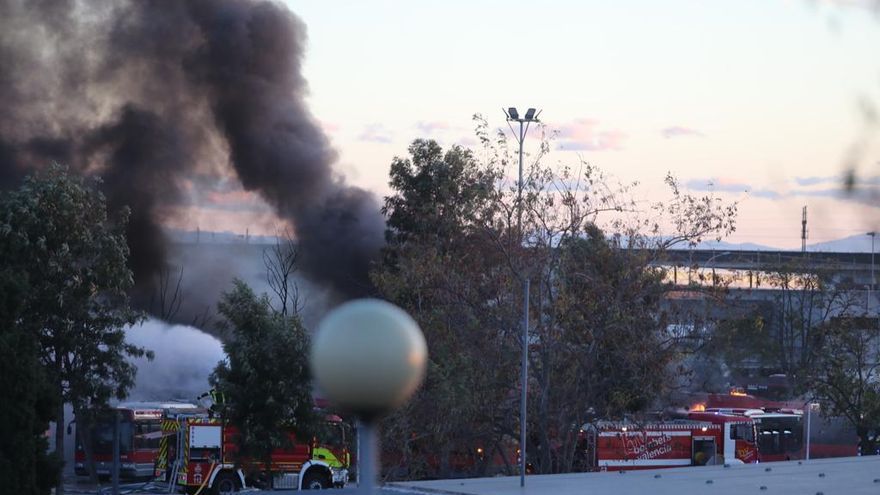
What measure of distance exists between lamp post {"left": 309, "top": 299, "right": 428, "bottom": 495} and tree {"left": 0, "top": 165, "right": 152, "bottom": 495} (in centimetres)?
2442

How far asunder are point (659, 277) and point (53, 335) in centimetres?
1366

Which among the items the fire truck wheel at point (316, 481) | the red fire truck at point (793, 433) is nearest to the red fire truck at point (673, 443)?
the red fire truck at point (793, 433)

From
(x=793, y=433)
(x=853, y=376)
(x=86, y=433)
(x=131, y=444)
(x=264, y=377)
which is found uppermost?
(x=264, y=377)

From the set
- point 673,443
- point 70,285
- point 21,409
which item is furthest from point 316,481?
point 673,443

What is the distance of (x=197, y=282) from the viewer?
53.0 metres

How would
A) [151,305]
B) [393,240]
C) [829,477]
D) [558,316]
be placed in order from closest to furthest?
[829,477] < [558,316] < [393,240] < [151,305]

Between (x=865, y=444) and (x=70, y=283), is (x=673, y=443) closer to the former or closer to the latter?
(x=865, y=444)

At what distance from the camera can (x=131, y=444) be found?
118ft

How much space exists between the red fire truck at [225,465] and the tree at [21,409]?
27.4ft

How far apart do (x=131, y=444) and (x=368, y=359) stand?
33569mm

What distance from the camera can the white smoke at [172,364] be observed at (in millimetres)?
41375

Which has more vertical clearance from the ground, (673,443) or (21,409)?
(21,409)

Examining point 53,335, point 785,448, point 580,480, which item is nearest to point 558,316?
point 580,480

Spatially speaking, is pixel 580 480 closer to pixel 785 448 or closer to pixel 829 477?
pixel 829 477
